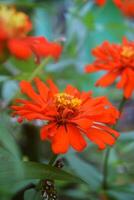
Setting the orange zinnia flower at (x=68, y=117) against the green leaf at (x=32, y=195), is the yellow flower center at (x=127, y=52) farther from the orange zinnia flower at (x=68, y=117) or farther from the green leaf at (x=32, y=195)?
the green leaf at (x=32, y=195)

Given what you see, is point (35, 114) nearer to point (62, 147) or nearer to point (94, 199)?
point (62, 147)

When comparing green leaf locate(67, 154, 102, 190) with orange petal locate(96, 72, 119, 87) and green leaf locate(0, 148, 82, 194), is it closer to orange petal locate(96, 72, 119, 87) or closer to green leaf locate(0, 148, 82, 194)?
orange petal locate(96, 72, 119, 87)

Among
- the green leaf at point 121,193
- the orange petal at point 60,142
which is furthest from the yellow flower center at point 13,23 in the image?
the green leaf at point 121,193

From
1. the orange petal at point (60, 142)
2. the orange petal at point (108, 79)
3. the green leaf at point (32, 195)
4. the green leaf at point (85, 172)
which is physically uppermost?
the orange petal at point (108, 79)

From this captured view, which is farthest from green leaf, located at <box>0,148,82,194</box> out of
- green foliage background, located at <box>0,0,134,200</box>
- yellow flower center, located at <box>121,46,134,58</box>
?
yellow flower center, located at <box>121,46,134,58</box>

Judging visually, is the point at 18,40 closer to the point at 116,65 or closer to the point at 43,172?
the point at 43,172

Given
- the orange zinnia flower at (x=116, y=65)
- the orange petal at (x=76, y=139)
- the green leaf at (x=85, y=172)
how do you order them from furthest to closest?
the green leaf at (x=85, y=172) < the orange zinnia flower at (x=116, y=65) < the orange petal at (x=76, y=139)

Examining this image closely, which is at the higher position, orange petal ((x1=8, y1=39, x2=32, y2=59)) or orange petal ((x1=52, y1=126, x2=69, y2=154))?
orange petal ((x1=8, y1=39, x2=32, y2=59))
